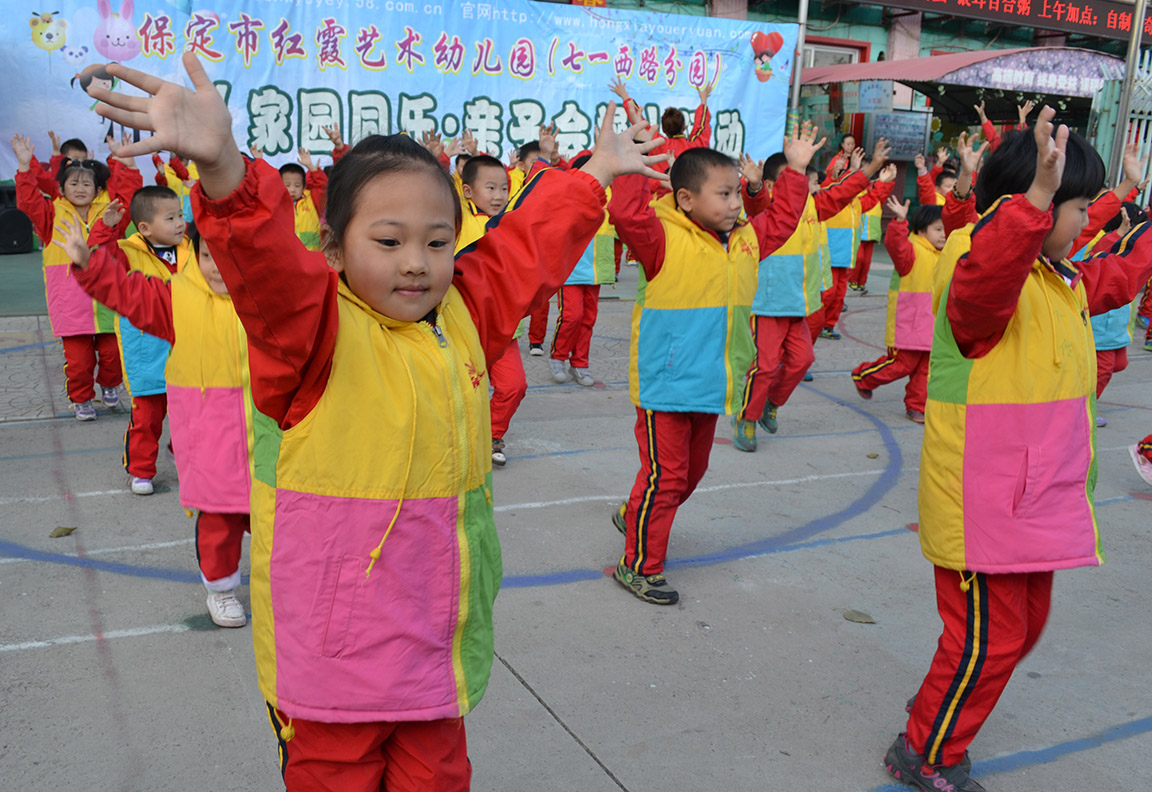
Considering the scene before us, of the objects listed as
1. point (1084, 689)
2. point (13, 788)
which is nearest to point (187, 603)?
point (13, 788)

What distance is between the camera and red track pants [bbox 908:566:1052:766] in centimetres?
243

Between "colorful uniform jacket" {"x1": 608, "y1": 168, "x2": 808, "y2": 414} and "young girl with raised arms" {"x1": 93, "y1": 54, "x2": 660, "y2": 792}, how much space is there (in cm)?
196

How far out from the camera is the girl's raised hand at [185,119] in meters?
1.27

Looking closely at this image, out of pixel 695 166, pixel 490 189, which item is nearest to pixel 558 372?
pixel 490 189

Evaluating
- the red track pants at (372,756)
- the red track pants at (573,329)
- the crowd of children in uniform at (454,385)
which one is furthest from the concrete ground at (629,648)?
the red track pants at (573,329)

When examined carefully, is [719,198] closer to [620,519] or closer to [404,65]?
[620,519]

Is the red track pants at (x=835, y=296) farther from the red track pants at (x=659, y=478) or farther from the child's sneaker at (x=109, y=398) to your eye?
the child's sneaker at (x=109, y=398)

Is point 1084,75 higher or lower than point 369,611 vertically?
higher

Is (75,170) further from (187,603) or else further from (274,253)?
(274,253)

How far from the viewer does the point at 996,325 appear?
2312mm

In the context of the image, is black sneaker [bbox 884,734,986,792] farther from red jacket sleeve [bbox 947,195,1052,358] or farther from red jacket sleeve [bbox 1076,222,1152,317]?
Answer: red jacket sleeve [bbox 1076,222,1152,317]

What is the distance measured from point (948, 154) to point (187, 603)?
55.0ft

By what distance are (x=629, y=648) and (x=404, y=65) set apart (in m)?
9.82

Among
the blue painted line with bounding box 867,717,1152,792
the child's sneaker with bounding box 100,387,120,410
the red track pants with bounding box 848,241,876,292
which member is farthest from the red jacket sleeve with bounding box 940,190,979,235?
the red track pants with bounding box 848,241,876,292
